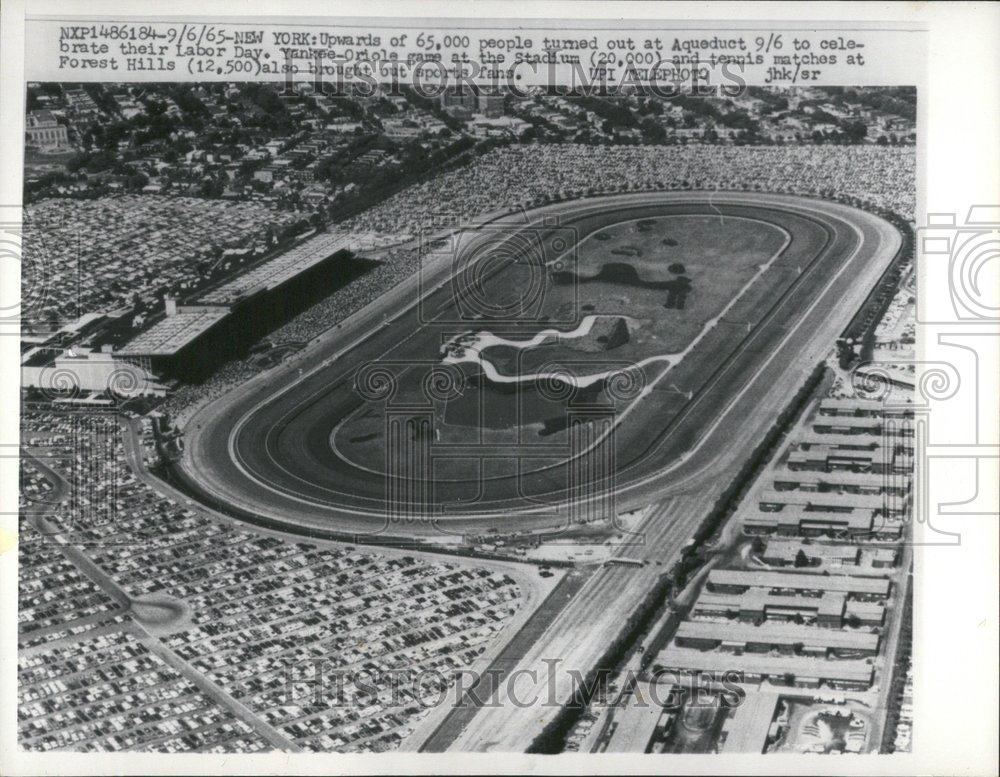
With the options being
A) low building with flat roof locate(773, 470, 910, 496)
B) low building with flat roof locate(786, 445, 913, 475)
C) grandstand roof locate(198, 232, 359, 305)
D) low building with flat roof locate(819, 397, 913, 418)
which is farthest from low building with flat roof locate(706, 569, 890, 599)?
grandstand roof locate(198, 232, 359, 305)

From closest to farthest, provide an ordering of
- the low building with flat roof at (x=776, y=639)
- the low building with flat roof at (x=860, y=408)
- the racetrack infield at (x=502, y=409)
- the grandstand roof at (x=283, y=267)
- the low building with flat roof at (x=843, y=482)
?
the low building with flat roof at (x=776, y=639)
the low building with flat roof at (x=843, y=482)
the low building with flat roof at (x=860, y=408)
the racetrack infield at (x=502, y=409)
the grandstand roof at (x=283, y=267)

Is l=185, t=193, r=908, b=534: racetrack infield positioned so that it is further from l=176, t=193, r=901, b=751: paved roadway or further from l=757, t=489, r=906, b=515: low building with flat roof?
l=757, t=489, r=906, b=515: low building with flat roof

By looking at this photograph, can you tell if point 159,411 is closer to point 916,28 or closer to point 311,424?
point 311,424

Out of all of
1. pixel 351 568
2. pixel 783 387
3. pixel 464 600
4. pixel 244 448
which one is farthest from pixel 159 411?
pixel 783 387

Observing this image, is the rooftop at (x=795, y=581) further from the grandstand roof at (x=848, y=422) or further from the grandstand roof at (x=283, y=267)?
the grandstand roof at (x=283, y=267)

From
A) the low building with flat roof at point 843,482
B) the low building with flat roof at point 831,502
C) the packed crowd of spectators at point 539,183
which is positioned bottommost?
the low building with flat roof at point 831,502

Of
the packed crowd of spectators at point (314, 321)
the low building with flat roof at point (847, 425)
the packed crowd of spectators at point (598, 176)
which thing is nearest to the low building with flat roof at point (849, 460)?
the low building with flat roof at point (847, 425)
